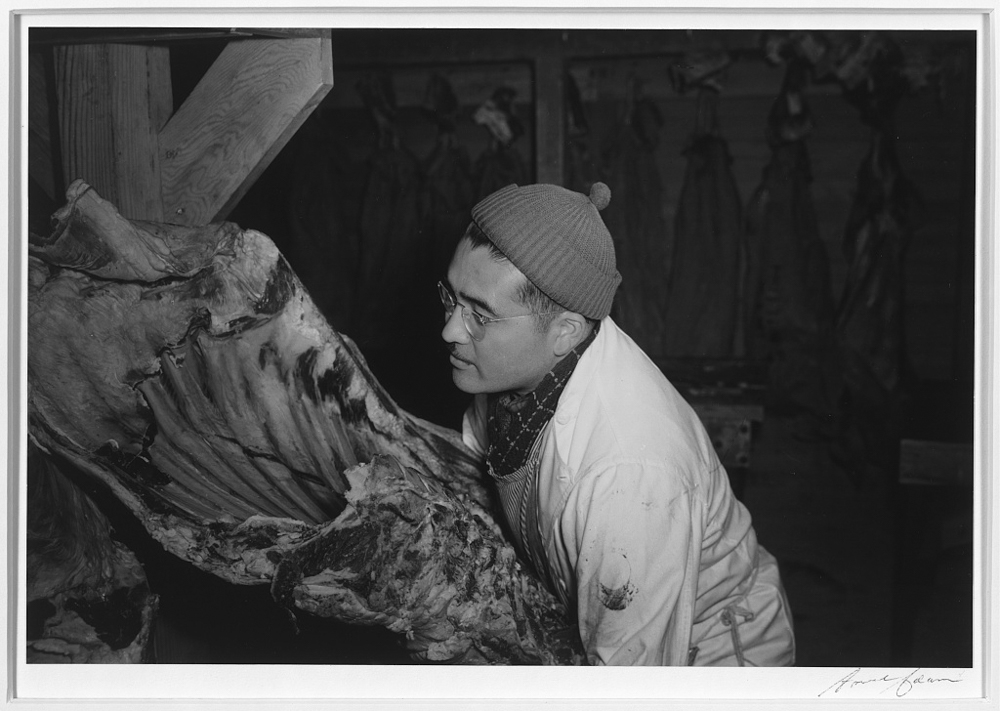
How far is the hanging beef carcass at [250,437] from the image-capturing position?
3.99 feet

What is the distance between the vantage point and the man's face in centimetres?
120

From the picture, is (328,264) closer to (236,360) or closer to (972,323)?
(236,360)

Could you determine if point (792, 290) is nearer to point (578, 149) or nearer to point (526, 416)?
point (578, 149)

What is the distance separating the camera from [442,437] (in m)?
1.46

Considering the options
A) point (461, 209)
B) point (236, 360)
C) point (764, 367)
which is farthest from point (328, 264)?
point (764, 367)

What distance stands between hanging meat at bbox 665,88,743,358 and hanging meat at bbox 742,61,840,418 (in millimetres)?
49

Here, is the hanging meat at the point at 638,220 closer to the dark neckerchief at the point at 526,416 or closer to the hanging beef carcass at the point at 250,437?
the dark neckerchief at the point at 526,416

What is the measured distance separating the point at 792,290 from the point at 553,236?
746mm

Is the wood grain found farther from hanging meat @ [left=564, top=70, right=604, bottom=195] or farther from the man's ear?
hanging meat @ [left=564, top=70, right=604, bottom=195]

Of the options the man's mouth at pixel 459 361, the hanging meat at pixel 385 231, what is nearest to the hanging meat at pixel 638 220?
the hanging meat at pixel 385 231

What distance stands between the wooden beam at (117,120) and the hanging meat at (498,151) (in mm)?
775

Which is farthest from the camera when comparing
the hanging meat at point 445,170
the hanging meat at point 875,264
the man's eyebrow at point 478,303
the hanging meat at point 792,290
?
the hanging meat at point 445,170

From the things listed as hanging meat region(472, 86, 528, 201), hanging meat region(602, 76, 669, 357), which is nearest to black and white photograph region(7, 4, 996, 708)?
hanging meat region(602, 76, 669, 357)
